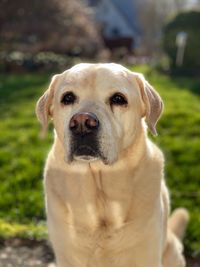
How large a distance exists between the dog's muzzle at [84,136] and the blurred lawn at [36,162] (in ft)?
6.11

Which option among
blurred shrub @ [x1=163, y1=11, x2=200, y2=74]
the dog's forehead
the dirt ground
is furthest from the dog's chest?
blurred shrub @ [x1=163, y1=11, x2=200, y2=74]

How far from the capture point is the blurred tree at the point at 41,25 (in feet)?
60.5

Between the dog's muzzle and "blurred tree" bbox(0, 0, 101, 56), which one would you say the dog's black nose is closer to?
the dog's muzzle

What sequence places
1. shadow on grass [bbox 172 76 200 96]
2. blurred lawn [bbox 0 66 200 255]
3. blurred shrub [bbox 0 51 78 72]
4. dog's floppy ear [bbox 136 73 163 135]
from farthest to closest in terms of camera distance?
blurred shrub [bbox 0 51 78 72] → shadow on grass [bbox 172 76 200 96] → blurred lawn [bbox 0 66 200 255] → dog's floppy ear [bbox 136 73 163 135]

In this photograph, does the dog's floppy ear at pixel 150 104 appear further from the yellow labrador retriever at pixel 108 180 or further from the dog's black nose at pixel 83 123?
the dog's black nose at pixel 83 123

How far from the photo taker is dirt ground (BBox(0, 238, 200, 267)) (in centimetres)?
426

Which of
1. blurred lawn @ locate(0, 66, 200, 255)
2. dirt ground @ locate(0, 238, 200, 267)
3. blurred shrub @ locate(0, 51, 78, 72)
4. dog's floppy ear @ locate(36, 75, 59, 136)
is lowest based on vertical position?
blurred shrub @ locate(0, 51, 78, 72)

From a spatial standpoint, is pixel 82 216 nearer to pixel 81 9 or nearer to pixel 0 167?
→ pixel 0 167

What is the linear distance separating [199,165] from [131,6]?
4267cm

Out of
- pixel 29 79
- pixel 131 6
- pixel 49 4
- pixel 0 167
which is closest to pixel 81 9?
pixel 49 4

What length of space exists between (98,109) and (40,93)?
9.10m

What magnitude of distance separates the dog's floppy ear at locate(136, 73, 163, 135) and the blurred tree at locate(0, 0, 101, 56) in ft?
51.6

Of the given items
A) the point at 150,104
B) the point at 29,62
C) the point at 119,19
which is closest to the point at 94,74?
the point at 150,104

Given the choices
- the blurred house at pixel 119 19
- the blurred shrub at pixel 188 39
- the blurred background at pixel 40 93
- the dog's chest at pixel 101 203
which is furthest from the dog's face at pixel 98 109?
the blurred house at pixel 119 19
